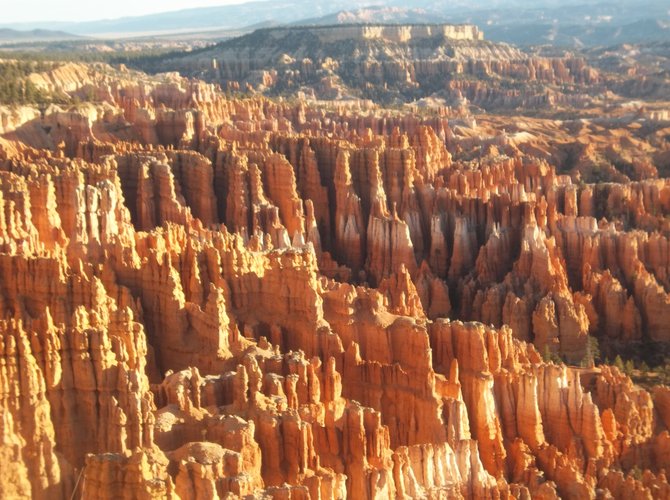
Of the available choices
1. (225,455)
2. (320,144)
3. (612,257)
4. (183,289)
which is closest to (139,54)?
(320,144)

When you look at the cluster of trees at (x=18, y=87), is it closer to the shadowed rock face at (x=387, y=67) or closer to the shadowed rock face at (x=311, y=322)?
the shadowed rock face at (x=311, y=322)

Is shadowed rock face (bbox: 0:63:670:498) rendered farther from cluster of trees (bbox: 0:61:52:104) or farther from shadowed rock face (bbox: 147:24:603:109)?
shadowed rock face (bbox: 147:24:603:109)

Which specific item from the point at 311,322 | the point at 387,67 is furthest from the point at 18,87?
the point at 387,67

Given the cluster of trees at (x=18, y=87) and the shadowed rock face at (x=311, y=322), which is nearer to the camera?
the shadowed rock face at (x=311, y=322)

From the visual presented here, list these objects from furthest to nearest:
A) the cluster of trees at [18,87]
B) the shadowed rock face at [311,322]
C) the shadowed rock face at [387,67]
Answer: the shadowed rock face at [387,67] → the cluster of trees at [18,87] → the shadowed rock face at [311,322]

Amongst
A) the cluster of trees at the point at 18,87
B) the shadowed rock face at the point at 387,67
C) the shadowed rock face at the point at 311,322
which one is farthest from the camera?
the shadowed rock face at the point at 387,67

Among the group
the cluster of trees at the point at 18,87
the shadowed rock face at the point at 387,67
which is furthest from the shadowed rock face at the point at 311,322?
the shadowed rock face at the point at 387,67

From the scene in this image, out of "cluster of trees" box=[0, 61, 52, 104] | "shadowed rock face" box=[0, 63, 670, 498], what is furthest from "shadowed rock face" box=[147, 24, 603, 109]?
"shadowed rock face" box=[0, 63, 670, 498]

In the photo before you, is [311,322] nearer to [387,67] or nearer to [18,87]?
[18,87]
